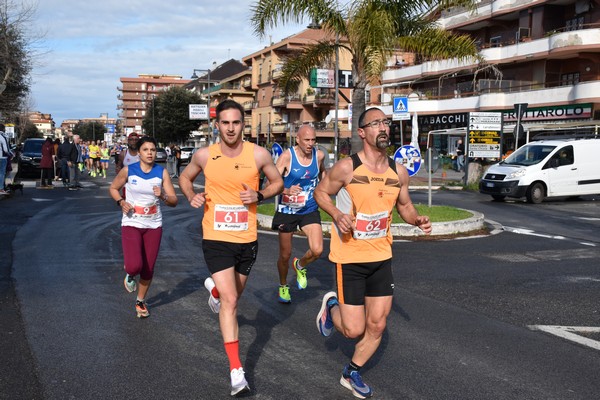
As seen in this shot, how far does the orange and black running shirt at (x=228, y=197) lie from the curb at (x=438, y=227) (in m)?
7.52

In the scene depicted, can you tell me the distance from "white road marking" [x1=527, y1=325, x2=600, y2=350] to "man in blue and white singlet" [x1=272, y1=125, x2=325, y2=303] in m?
2.44

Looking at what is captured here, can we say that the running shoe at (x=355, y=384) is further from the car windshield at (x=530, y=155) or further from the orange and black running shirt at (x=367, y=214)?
the car windshield at (x=530, y=155)

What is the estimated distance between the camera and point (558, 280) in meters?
8.34

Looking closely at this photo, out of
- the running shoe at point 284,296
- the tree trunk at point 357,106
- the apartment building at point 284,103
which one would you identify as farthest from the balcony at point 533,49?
the running shoe at point 284,296

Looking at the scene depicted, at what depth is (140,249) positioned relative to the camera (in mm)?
6250

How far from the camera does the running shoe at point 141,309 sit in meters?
6.11

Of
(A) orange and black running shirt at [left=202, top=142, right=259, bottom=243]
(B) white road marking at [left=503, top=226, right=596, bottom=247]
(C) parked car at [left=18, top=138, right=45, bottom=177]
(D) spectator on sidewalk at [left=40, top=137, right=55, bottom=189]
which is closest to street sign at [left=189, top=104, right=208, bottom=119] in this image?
(C) parked car at [left=18, top=138, right=45, bottom=177]

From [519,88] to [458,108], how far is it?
4805 millimetres

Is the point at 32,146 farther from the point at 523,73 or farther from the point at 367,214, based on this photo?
the point at 523,73

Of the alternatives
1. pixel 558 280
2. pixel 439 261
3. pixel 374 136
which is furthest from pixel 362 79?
pixel 374 136

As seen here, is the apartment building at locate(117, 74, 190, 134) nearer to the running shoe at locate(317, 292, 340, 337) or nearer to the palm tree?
the palm tree

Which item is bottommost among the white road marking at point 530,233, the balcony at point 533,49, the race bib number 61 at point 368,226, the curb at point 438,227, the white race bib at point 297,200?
the white road marking at point 530,233

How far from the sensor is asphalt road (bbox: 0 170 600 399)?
14.4 ft

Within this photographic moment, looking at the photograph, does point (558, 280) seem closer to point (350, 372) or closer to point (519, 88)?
point (350, 372)
